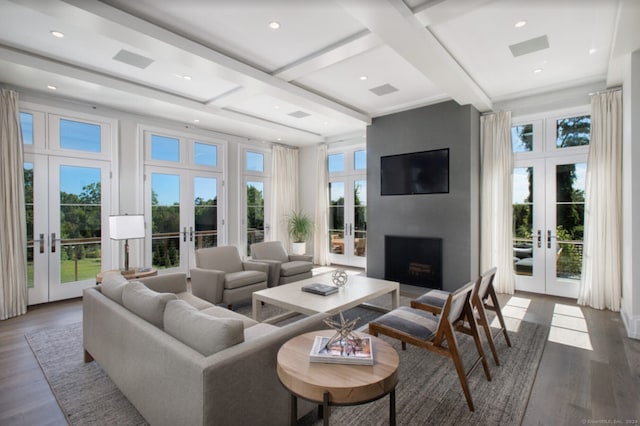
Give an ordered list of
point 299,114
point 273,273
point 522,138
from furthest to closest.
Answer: point 299,114
point 522,138
point 273,273

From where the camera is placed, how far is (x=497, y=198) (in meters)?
5.11

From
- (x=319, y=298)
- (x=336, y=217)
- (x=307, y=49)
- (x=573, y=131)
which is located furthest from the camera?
(x=336, y=217)

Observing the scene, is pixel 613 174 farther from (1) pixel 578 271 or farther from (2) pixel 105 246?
(2) pixel 105 246

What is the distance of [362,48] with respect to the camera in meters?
3.38

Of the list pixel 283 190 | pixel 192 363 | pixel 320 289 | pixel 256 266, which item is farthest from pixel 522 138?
pixel 192 363

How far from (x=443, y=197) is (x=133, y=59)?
15.5ft

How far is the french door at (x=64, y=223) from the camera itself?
449 cm

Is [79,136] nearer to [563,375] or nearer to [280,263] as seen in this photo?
[280,263]

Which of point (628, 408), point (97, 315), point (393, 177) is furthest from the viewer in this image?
point (393, 177)

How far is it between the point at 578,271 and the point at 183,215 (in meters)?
6.61

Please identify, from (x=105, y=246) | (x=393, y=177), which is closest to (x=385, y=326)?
(x=393, y=177)

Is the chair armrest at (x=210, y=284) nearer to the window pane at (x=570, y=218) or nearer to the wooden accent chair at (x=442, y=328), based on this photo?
the wooden accent chair at (x=442, y=328)

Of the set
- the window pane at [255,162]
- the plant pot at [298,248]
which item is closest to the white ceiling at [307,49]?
the window pane at [255,162]

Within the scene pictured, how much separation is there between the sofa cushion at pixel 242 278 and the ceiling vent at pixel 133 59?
2.81 metres
